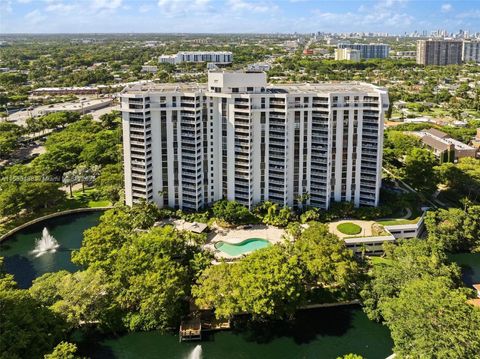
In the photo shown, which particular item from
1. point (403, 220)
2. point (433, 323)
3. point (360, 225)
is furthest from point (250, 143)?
point (433, 323)

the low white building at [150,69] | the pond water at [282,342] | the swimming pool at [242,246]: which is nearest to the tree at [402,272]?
the pond water at [282,342]

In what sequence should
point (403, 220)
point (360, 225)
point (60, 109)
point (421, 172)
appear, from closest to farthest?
point (360, 225), point (403, 220), point (421, 172), point (60, 109)

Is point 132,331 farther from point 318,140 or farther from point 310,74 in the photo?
point 310,74

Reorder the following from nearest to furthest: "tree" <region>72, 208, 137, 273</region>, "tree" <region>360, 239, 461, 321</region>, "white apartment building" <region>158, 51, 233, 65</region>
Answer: "tree" <region>360, 239, 461, 321</region>
"tree" <region>72, 208, 137, 273</region>
"white apartment building" <region>158, 51, 233, 65</region>

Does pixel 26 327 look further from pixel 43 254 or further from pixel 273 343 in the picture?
pixel 43 254

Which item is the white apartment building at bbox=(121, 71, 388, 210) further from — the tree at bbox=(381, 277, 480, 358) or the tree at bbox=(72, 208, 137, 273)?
the tree at bbox=(381, 277, 480, 358)

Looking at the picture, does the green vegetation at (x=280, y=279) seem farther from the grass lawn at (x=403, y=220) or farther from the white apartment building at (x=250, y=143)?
the white apartment building at (x=250, y=143)

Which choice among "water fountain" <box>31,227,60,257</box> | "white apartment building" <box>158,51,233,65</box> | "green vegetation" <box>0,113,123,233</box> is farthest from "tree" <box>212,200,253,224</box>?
"white apartment building" <box>158,51,233,65</box>
